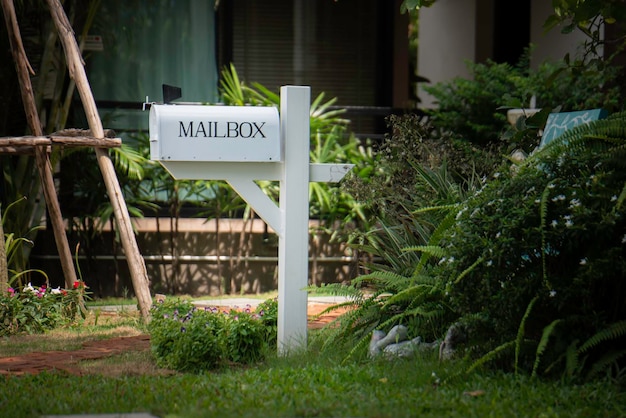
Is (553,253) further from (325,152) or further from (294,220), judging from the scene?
(325,152)

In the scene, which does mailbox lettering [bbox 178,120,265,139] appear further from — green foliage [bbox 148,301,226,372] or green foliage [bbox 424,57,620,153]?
green foliage [bbox 424,57,620,153]

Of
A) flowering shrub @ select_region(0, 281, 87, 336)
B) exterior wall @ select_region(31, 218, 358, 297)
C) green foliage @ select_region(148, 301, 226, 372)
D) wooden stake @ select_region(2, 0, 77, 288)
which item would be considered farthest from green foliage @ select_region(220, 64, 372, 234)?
green foliage @ select_region(148, 301, 226, 372)

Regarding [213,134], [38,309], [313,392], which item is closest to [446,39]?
[38,309]

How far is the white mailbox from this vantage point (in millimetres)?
5762

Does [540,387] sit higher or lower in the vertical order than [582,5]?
lower

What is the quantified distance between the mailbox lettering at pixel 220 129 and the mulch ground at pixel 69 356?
146 cm

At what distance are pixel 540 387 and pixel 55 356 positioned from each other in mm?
3039

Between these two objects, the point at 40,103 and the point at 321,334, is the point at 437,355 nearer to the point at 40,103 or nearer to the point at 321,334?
the point at 321,334

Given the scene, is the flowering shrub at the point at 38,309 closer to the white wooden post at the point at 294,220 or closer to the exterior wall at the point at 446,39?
the white wooden post at the point at 294,220

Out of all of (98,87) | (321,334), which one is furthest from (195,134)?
(98,87)

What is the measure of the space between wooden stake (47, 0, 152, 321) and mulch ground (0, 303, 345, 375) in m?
0.64

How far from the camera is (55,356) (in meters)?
5.90

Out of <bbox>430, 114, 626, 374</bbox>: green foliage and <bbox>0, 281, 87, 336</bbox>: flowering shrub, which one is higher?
<bbox>430, 114, 626, 374</bbox>: green foliage

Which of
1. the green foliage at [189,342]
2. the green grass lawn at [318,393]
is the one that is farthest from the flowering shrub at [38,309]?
the green grass lawn at [318,393]
